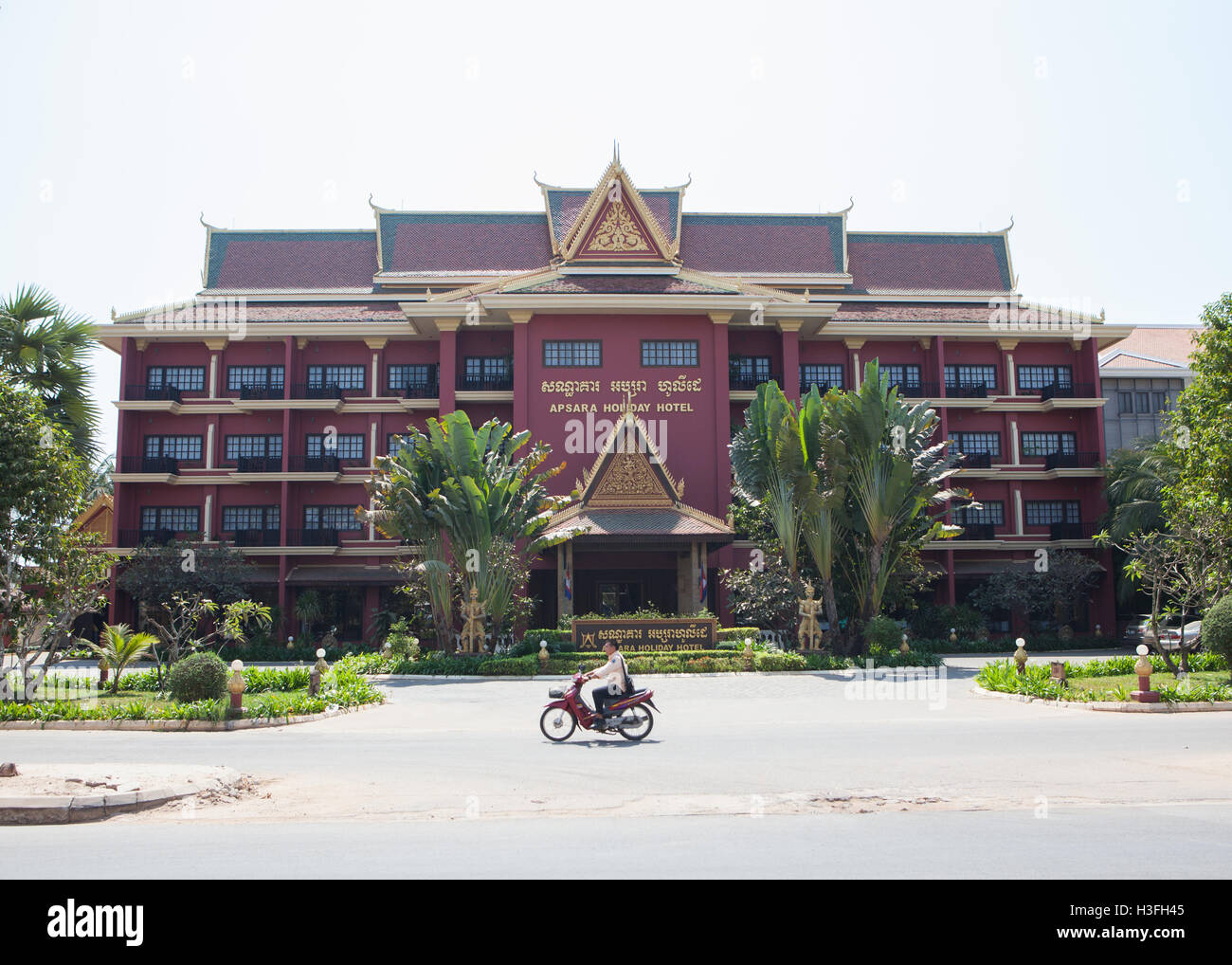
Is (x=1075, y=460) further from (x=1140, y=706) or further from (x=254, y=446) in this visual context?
(x=254, y=446)

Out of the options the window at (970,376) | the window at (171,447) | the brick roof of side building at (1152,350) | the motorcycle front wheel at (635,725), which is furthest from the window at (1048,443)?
the window at (171,447)

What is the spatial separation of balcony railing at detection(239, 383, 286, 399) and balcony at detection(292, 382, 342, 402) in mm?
499

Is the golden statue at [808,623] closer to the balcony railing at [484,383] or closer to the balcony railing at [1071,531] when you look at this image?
the balcony railing at [484,383]

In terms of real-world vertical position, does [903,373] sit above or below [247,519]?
above

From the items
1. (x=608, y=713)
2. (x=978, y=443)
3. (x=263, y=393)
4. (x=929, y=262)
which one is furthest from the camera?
(x=929, y=262)

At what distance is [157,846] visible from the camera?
7.05m

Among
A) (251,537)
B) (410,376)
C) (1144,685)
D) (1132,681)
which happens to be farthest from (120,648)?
(410,376)

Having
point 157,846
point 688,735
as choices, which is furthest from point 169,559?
point 157,846

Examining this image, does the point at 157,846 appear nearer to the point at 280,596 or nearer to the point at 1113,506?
the point at 280,596

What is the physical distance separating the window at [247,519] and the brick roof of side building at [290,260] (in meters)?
9.87

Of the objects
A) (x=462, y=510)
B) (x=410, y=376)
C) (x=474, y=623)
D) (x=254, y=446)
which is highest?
(x=410, y=376)

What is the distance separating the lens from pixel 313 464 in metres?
37.7

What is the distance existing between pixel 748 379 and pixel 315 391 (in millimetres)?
17132

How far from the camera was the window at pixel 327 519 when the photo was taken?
38031 mm
